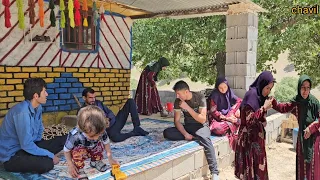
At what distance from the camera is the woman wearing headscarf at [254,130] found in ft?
12.0

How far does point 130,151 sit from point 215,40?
6016 millimetres

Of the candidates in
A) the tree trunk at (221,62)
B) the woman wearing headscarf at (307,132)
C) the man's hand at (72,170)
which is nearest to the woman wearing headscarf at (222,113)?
the woman wearing headscarf at (307,132)

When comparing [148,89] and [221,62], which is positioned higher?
[221,62]

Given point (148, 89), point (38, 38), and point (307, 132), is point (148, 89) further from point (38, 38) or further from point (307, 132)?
point (307, 132)

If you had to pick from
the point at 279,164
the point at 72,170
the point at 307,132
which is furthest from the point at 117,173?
the point at 279,164

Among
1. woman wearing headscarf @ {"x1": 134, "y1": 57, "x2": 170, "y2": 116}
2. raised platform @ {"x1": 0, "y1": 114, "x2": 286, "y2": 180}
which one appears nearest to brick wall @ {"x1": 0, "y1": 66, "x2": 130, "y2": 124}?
woman wearing headscarf @ {"x1": 134, "y1": 57, "x2": 170, "y2": 116}

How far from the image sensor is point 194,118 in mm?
4566

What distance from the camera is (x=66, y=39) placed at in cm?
683

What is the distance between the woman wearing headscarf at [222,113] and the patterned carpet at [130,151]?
0.84 meters

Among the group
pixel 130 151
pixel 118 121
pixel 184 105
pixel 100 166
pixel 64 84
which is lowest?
pixel 130 151

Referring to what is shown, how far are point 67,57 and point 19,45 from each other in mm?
1058

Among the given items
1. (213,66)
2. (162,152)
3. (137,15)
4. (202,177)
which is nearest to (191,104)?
(162,152)

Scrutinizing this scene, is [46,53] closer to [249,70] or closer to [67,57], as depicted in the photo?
[67,57]

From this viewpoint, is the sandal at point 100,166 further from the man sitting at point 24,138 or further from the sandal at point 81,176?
the man sitting at point 24,138
